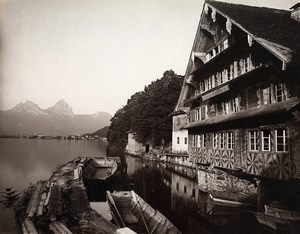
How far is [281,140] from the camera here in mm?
14727

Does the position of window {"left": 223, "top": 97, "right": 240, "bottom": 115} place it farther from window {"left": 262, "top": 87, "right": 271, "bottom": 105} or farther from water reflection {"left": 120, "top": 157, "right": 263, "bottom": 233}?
water reflection {"left": 120, "top": 157, "right": 263, "bottom": 233}

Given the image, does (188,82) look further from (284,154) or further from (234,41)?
(284,154)

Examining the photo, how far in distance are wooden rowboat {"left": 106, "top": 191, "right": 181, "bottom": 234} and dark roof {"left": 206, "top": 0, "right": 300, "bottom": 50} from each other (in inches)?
439

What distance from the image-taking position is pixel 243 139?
17.8 metres

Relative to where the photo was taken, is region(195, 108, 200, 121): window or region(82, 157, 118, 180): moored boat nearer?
region(195, 108, 200, 121): window

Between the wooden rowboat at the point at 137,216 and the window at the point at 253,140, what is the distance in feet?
26.4

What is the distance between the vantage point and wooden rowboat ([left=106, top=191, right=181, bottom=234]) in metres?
11.6

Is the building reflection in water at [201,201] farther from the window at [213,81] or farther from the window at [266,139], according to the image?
the window at [213,81]

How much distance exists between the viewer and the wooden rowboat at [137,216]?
11.6 metres

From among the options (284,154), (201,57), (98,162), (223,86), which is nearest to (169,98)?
(98,162)

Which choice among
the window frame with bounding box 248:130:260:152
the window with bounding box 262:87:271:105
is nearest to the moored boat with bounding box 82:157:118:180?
the window frame with bounding box 248:130:260:152

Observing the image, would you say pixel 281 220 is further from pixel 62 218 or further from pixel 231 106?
pixel 62 218

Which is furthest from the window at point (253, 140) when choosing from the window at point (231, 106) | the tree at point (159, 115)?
the tree at point (159, 115)

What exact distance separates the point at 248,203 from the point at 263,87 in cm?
818
